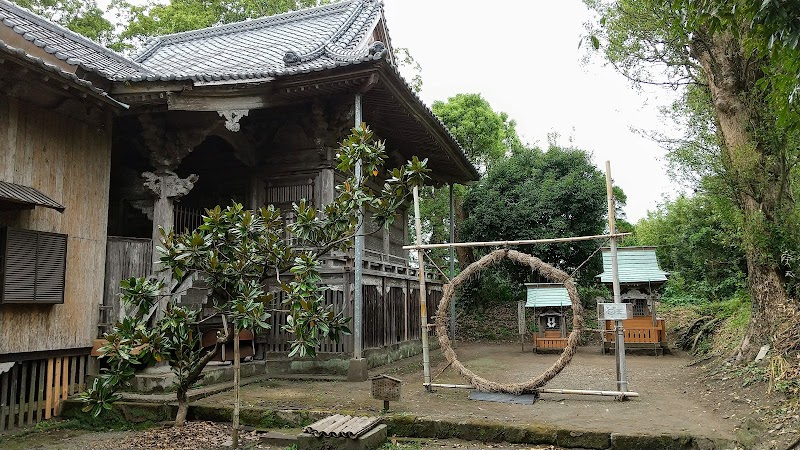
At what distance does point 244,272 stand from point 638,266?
436 inches

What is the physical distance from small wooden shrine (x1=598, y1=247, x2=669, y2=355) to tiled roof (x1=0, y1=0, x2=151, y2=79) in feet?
39.5

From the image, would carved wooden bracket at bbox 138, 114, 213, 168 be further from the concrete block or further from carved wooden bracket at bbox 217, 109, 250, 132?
the concrete block

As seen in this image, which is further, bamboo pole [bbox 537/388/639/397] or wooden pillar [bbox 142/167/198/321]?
wooden pillar [bbox 142/167/198/321]

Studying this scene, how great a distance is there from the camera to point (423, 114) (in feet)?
37.4

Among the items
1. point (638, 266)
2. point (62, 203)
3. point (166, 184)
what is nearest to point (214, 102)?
point (166, 184)

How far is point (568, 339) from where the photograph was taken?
750 centimetres

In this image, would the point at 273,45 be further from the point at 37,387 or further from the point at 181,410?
the point at 181,410

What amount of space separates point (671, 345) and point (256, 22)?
15239 millimetres

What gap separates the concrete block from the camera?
17.9 feet

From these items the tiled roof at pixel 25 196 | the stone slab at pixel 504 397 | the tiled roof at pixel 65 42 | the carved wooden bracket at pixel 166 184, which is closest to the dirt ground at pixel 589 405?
the stone slab at pixel 504 397

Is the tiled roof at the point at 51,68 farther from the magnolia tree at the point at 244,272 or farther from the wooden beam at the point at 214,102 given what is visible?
the magnolia tree at the point at 244,272

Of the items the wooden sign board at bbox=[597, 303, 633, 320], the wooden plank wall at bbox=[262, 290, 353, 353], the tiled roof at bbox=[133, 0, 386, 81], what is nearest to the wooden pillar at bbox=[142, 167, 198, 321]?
the tiled roof at bbox=[133, 0, 386, 81]

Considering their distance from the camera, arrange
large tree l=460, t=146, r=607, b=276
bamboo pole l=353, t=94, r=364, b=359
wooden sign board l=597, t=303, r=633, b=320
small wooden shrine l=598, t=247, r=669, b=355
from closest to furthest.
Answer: wooden sign board l=597, t=303, r=633, b=320
bamboo pole l=353, t=94, r=364, b=359
small wooden shrine l=598, t=247, r=669, b=355
large tree l=460, t=146, r=607, b=276

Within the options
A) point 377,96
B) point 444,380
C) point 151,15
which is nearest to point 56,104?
point 377,96
